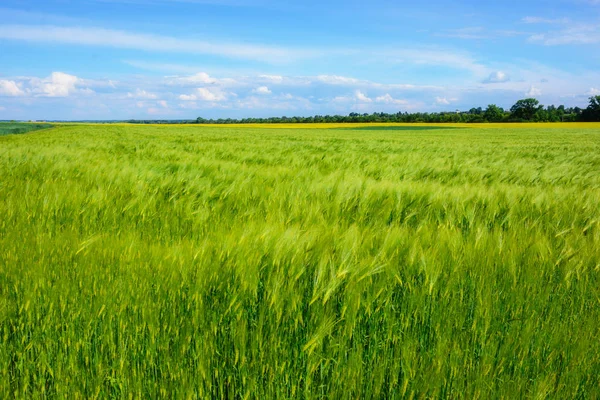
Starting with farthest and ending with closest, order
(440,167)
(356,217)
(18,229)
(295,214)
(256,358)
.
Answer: (440,167) → (356,217) → (295,214) → (18,229) → (256,358)

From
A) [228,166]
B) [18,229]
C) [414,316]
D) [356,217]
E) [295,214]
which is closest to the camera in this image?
[414,316]

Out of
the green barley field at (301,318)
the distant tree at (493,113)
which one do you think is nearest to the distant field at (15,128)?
the green barley field at (301,318)

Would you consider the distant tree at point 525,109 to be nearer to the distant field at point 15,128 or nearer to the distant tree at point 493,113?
the distant tree at point 493,113

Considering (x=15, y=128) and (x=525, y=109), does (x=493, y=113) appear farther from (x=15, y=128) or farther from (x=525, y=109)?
(x=15, y=128)

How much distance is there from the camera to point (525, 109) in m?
85.4

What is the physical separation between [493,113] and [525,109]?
627 centimetres

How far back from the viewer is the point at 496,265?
1.59m

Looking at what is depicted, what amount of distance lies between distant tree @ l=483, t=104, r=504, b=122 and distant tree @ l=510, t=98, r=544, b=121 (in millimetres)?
2639

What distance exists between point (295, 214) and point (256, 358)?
1455 millimetres

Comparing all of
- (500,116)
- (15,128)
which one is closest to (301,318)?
(15,128)

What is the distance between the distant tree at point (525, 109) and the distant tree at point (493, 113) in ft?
8.66

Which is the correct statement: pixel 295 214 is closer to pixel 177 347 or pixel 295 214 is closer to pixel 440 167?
pixel 177 347

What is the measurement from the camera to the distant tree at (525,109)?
84.3 metres

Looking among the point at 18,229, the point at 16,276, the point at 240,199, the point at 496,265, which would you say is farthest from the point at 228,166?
the point at 496,265
